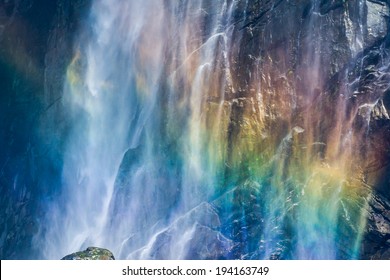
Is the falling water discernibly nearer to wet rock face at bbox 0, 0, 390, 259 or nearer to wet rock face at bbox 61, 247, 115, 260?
wet rock face at bbox 0, 0, 390, 259

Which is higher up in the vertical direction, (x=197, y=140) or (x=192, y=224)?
(x=197, y=140)

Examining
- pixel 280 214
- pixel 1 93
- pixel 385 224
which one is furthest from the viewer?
pixel 1 93

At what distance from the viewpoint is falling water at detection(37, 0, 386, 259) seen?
2217cm

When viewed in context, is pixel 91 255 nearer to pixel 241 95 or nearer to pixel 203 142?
pixel 203 142

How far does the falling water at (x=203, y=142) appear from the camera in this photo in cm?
2217

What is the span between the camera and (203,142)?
2442 cm

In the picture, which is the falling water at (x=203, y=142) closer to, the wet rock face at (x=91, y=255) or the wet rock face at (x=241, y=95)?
the wet rock face at (x=241, y=95)

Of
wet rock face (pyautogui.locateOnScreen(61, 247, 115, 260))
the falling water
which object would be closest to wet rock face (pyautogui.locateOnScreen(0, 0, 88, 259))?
the falling water

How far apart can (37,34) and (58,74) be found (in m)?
2.04

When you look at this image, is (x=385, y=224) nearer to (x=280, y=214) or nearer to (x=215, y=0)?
(x=280, y=214)

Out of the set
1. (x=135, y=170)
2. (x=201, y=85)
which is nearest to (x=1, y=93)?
(x=135, y=170)

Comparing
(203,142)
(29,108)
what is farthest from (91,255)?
(29,108)

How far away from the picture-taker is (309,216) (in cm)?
2217

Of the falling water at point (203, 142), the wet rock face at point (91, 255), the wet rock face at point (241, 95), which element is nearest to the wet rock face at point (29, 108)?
the wet rock face at point (241, 95)
